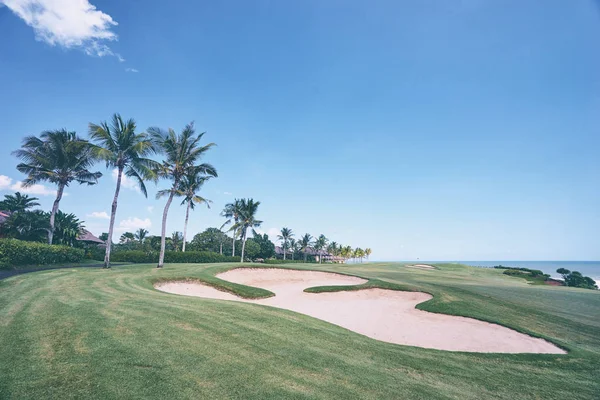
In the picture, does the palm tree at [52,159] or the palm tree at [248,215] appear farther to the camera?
the palm tree at [248,215]

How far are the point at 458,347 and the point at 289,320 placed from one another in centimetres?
682

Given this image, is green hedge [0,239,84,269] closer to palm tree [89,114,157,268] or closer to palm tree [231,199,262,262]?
palm tree [89,114,157,268]

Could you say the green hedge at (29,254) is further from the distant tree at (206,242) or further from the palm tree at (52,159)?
the distant tree at (206,242)

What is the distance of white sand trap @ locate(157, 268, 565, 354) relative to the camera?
36.4 feet

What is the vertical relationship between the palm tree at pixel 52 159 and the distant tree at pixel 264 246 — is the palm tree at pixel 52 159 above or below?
above

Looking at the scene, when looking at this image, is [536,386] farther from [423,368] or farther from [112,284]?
[112,284]

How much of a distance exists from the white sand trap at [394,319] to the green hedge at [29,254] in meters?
14.2

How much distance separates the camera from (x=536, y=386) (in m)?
7.05

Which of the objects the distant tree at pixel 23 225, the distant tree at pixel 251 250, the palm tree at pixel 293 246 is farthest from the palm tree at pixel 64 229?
the palm tree at pixel 293 246

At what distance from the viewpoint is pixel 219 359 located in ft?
19.8

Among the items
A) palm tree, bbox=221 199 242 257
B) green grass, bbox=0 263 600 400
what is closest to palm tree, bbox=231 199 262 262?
palm tree, bbox=221 199 242 257

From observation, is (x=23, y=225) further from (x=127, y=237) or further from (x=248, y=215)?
(x=127, y=237)

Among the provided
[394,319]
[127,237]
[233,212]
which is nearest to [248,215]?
[233,212]

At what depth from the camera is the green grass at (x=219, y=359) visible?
485cm
